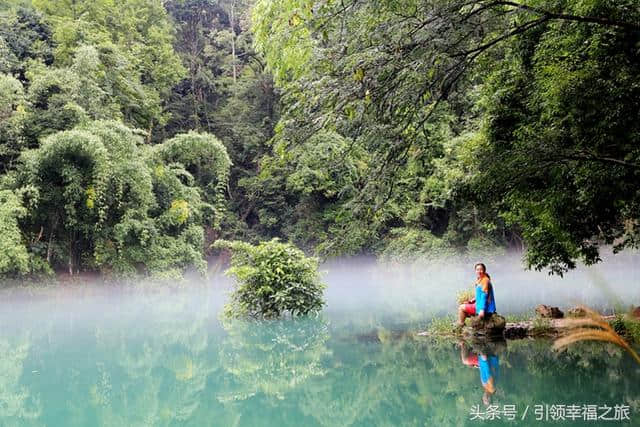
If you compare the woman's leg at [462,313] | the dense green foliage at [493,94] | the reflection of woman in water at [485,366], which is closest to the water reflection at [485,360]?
the reflection of woman in water at [485,366]

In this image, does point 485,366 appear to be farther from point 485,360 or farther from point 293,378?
point 293,378

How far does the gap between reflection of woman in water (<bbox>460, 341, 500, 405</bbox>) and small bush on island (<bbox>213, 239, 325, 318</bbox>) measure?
480 cm

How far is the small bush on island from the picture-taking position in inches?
437

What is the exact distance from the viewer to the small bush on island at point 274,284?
36.4 ft

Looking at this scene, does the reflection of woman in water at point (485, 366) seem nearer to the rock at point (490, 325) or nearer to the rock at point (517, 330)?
the rock at point (490, 325)

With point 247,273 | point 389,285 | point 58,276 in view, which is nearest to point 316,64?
point 247,273

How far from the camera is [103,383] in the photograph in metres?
6.48

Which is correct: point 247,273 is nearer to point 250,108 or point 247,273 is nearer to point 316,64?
point 316,64

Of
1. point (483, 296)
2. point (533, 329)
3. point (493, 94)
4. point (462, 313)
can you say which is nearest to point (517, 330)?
point (533, 329)

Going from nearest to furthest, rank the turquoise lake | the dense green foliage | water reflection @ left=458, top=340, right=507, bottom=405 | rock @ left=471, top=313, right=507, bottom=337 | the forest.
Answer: the dense green foliage → the forest → the turquoise lake → water reflection @ left=458, top=340, right=507, bottom=405 → rock @ left=471, top=313, right=507, bottom=337

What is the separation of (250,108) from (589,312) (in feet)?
79.7

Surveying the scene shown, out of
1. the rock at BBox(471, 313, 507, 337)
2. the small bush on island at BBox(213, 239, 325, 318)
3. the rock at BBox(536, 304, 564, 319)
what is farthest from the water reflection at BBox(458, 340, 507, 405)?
the small bush on island at BBox(213, 239, 325, 318)

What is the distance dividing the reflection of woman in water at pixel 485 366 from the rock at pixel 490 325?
44 cm

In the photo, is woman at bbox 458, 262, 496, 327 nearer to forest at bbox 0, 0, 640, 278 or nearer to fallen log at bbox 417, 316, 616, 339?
fallen log at bbox 417, 316, 616, 339
